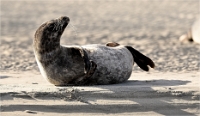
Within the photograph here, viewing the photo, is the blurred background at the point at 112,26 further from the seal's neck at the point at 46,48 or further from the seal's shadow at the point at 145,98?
the seal's shadow at the point at 145,98

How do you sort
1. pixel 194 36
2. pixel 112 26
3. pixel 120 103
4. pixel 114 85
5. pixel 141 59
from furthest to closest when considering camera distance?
1. pixel 112 26
2. pixel 194 36
3. pixel 141 59
4. pixel 114 85
5. pixel 120 103

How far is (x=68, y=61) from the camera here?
22.4ft

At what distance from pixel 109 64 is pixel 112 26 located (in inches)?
461

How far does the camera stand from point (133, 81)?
24.0 ft

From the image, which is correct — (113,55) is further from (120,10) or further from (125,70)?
(120,10)

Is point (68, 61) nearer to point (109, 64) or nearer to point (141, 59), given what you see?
point (109, 64)

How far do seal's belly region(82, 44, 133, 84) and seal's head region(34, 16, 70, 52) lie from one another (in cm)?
39

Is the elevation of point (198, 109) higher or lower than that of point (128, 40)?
lower

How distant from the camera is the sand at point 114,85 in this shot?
6.16 meters

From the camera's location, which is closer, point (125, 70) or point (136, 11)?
point (125, 70)

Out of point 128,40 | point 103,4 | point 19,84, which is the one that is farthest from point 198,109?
point 103,4

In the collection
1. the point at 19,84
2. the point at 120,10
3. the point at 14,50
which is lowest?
the point at 19,84

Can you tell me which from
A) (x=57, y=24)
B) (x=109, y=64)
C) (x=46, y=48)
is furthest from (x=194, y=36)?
(x=46, y=48)

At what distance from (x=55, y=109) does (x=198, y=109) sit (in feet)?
4.83
